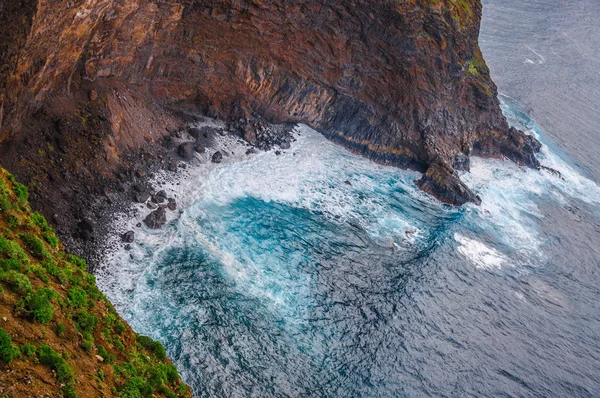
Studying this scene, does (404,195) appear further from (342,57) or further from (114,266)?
(114,266)

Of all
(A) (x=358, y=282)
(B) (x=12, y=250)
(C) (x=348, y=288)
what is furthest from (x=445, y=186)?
(B) (x=12, y=250)

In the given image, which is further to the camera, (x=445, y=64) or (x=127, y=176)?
(x=445, y=64)

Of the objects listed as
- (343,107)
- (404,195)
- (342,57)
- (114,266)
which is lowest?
(114,266)

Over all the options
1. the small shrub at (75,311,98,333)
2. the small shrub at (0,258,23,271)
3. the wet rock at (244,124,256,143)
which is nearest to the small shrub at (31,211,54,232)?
the small shrub at (0,258,23,271)

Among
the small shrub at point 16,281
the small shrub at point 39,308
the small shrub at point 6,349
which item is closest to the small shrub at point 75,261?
the small shrub at point 16,281

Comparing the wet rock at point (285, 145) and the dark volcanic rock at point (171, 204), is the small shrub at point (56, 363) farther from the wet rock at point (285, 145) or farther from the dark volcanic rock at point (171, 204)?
the wet rock at point (285, 145)

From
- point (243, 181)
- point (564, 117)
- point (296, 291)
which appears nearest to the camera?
point (296, 291)

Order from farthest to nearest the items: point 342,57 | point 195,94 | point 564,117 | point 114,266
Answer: point 564,117 → point 342,57 → point 195,94 → point 114,266

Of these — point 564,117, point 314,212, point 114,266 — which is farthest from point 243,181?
point 564,117
